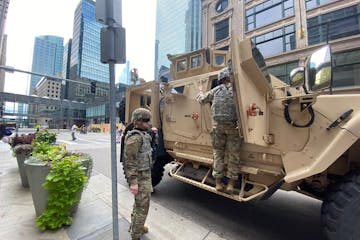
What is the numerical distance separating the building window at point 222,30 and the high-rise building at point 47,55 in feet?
129

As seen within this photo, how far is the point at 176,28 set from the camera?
128 ft

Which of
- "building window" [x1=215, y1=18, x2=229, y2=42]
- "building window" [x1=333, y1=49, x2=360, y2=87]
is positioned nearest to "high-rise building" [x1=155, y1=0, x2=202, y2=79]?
"building window" [x1=215, y1=18, x2=229, y2=42]

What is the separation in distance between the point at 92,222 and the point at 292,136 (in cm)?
308

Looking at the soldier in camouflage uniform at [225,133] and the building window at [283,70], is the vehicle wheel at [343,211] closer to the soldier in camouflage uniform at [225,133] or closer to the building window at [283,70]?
the soldier in camouflage uniform at [225,133]

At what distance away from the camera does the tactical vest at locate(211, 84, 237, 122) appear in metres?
2.75

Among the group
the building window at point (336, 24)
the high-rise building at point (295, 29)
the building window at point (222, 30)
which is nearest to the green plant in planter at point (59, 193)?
the high-rise building at point (295, 29)

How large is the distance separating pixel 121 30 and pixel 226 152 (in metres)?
2.06

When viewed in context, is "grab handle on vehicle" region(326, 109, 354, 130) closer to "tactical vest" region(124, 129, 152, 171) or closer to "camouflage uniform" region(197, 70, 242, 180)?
"camouflage uniform" region(197, 70, 242, 180)

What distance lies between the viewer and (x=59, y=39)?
4622cm

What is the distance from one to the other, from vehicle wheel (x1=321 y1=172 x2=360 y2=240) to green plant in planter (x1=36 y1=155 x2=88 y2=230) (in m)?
3.07

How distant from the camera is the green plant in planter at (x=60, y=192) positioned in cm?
266

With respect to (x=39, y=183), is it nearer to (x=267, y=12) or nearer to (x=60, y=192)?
(x=60, y=192)

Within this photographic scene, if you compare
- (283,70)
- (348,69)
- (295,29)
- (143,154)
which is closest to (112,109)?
(143,154)

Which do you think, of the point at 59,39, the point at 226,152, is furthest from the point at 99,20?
the point at 59,39
